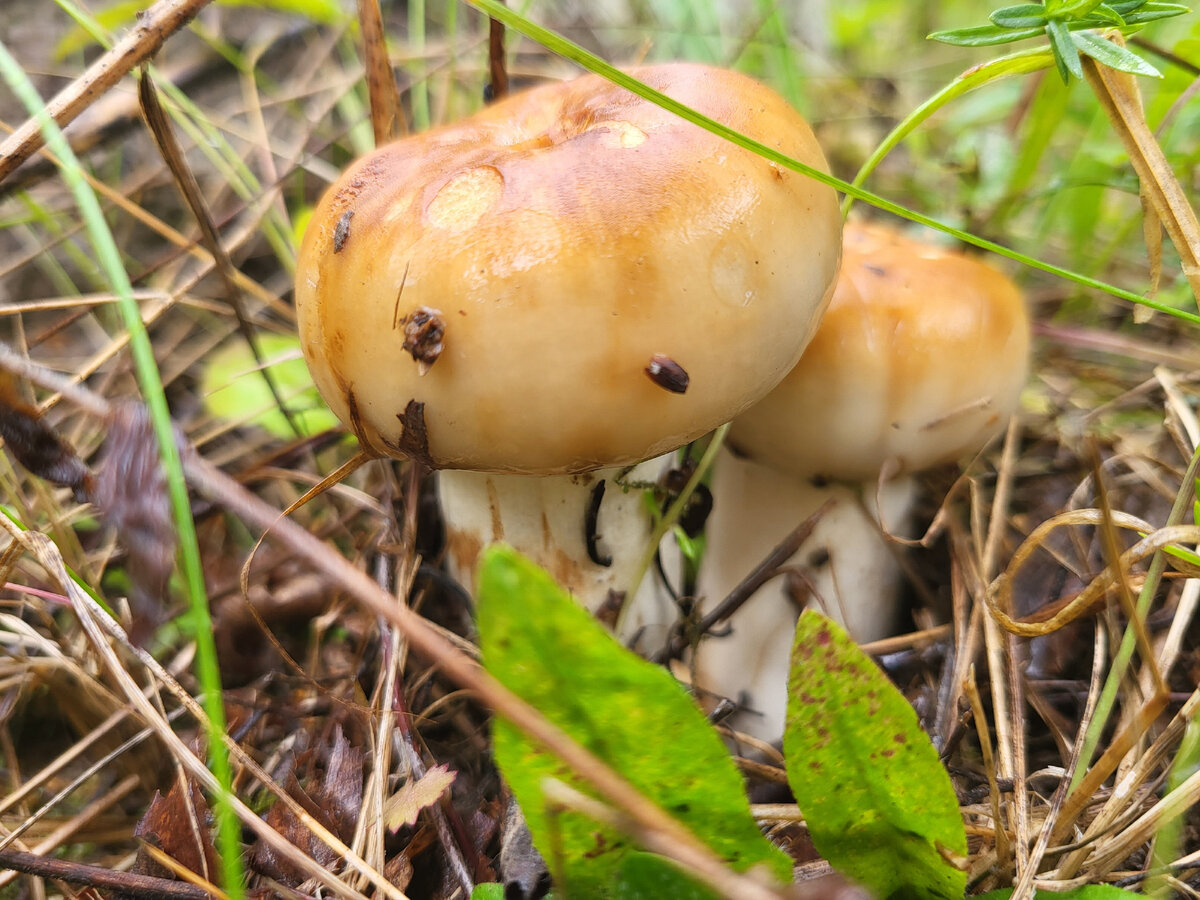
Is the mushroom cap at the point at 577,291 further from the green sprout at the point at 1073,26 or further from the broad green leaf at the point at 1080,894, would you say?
the broad green leaf at the point at 1080,894

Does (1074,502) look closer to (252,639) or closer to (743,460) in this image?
(743,460)

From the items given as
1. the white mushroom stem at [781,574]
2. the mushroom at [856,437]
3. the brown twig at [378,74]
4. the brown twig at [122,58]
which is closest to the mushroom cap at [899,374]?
the mushroom at [856,437]

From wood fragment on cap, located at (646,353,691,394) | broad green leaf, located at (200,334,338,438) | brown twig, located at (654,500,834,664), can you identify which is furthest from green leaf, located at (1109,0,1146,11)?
broad green leaf, located at (200,334,338,438)

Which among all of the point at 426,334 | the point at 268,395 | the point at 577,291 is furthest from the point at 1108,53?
the point at 268,395

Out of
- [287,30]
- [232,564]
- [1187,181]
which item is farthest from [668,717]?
[287,30]

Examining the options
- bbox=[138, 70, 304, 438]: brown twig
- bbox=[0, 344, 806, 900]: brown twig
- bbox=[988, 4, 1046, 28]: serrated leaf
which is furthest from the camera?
bbox=[138, 70, 304, 438]: brown twig

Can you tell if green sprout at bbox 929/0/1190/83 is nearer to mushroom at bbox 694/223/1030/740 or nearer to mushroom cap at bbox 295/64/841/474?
mushroom cap at bbox 295/64/841/474

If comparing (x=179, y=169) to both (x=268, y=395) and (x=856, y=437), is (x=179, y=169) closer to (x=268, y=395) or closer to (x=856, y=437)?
(x=268, y=395)
